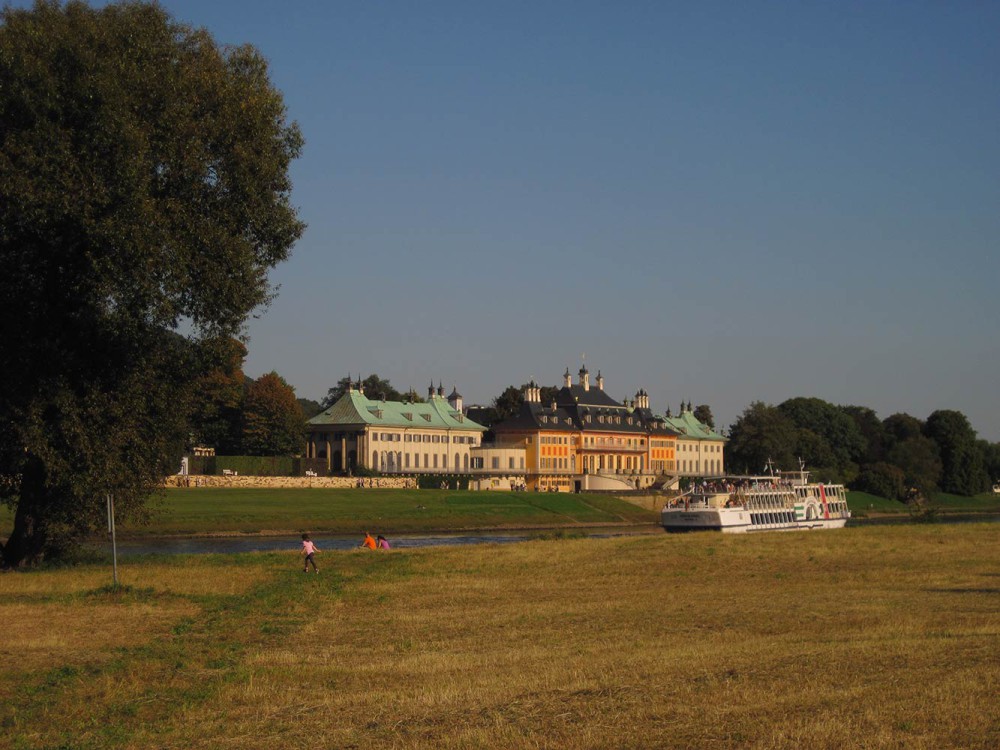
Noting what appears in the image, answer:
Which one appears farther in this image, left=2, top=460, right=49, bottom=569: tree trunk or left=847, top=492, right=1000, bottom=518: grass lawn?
left=847, top=492, right=1000, bottom=518: grass lawn

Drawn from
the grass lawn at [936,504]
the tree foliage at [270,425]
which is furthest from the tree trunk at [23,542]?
the grass lawn at [936,504]

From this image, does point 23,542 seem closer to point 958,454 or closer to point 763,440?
point 763,440

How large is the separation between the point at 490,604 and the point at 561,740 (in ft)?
45.0

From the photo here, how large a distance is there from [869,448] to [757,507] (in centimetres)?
10354

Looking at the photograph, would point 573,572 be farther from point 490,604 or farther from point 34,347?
point 34,347

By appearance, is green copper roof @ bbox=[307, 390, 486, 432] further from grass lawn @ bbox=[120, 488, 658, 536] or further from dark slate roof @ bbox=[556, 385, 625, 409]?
grass lawn @ bbox=[120, 488, 658, 536]

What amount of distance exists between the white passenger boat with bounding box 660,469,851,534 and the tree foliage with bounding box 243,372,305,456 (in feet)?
159

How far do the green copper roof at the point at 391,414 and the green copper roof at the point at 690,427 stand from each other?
3704 centimetres

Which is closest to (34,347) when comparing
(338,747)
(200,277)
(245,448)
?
(200,277)

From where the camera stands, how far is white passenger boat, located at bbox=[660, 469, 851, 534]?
3100 inches

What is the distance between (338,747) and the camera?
11977mm

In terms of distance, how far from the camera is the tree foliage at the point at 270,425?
402 ft

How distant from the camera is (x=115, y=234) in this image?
30250 millimetres

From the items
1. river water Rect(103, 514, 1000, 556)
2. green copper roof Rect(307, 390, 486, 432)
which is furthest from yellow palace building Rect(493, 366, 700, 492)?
river water Rect(103, 514, 1000, 556)
